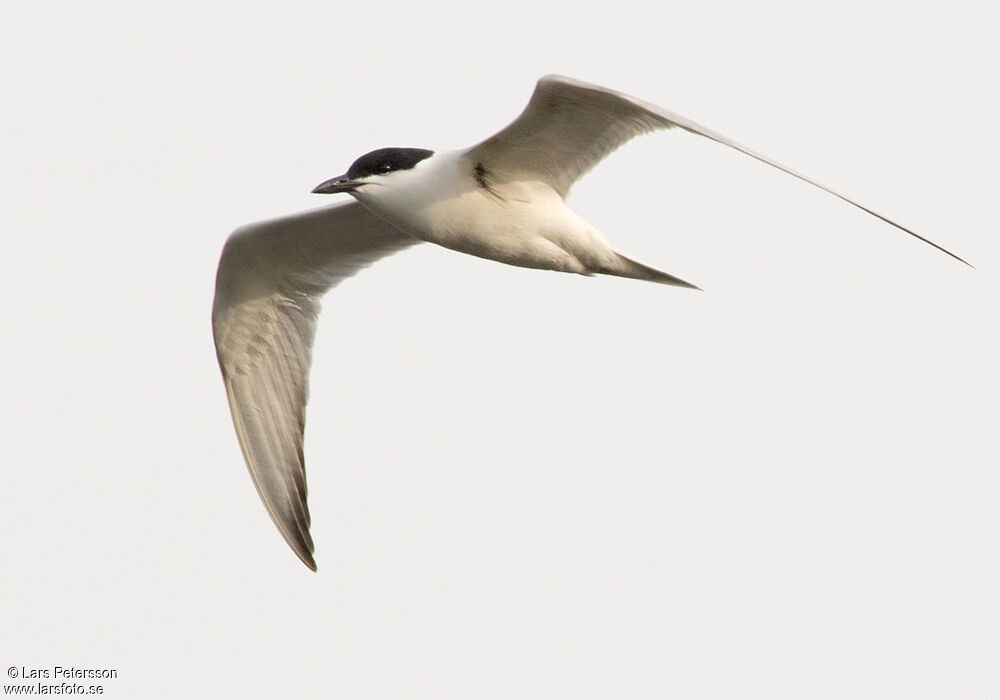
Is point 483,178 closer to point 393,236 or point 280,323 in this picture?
point 393,236

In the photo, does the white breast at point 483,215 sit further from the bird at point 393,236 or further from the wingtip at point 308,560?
the wingtip at point 308,560

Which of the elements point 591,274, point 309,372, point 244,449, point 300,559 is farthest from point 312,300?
point 591,274

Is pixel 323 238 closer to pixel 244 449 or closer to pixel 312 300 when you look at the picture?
pixel 312 300

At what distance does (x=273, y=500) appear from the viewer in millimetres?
9984

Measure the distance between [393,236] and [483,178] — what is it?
6.24 feet

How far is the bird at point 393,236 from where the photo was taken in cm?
819

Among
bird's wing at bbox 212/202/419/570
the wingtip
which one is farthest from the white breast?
the wingtip

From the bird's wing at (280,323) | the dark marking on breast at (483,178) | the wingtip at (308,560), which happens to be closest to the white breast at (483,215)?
the dark marking on breast at (483,178)

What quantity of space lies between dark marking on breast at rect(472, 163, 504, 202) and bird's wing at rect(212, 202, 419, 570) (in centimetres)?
161

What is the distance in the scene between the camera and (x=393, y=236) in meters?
10.2

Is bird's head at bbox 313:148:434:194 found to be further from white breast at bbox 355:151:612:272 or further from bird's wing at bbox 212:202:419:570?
bird's wing at bbox 212:202:419:570

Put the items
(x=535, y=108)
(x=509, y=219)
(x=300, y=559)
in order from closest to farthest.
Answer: (x=535, y=108)
(x=509, y=219)
(x=300, y=559)

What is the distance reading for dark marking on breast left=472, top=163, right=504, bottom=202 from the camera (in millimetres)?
8445

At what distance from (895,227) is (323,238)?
4.98 metres
